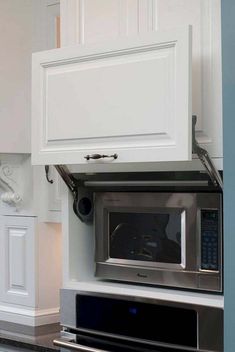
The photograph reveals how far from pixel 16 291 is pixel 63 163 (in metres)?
1.06

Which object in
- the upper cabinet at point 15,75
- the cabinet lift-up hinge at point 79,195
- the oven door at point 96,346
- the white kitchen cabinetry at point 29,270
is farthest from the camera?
the white kitchen cabinetry at point 29,270

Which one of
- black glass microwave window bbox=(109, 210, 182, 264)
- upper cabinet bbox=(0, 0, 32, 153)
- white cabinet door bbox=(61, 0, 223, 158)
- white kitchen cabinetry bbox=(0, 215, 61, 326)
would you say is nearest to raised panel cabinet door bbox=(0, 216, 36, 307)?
white kitchen cabinetry bbox=(0, 215, 61, 326)

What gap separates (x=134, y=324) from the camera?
1.89m

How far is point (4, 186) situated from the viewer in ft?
8.95

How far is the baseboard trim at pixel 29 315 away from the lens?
8.64 ft

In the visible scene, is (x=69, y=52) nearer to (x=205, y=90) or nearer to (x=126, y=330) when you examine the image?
(x=205, y=90)

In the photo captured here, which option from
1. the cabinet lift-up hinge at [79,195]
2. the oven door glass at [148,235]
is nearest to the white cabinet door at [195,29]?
the oven door glass at [148,235]

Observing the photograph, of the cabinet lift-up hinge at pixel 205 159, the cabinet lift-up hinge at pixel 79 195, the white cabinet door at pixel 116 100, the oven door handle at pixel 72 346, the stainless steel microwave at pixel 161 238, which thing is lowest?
the oven door handle at pixel 72 346

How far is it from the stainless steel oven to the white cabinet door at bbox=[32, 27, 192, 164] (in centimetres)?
46

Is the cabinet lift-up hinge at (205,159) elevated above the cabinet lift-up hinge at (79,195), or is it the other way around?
the cabinet lift-up hinge at (205,159)

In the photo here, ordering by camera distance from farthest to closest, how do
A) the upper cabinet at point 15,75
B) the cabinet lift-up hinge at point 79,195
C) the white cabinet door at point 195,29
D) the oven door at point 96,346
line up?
1. the upper cabinet at point 15,75
2. the cabinet lift-up hinge at point 79,195
3. the oven door at point 96,346
4. the white cabinet door at point 195,29

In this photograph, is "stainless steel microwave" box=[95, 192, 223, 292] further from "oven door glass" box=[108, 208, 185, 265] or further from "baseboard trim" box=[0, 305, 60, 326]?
"baseboard trim" box=[0, 305, 60, 326]

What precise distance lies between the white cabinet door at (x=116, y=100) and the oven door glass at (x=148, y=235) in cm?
27

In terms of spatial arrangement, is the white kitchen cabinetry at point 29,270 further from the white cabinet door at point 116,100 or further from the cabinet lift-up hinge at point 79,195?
the white cabinet door at point 116,100
